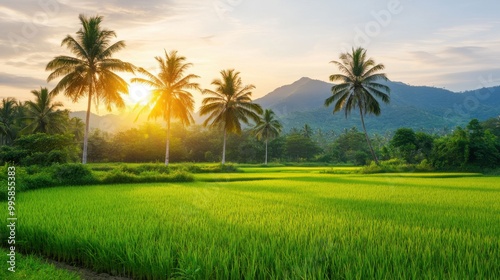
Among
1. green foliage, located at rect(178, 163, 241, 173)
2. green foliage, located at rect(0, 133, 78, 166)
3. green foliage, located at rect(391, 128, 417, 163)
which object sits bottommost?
green foliage, located at rect(178, 163, 241, 173)

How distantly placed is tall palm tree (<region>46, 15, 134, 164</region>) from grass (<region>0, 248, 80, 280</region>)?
19.9 metres

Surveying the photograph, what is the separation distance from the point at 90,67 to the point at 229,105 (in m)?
12.9

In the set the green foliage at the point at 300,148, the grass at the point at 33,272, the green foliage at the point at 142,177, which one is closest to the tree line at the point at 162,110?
the green foliage at the point at 142,177

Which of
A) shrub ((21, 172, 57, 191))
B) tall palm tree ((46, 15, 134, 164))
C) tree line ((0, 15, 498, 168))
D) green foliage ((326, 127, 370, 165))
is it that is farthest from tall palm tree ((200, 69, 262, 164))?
green foliage ((326, 127, 370, 165))

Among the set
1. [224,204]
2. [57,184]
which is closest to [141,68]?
[57,184]

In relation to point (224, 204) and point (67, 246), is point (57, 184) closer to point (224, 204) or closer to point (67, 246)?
point (224, 204)

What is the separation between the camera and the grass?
4.49 m

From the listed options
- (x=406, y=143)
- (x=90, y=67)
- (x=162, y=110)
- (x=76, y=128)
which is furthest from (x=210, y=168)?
(x=76, y=128)

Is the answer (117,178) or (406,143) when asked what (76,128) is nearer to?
(117,178)

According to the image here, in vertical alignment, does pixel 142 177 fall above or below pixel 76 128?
below

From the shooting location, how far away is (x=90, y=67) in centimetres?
2445

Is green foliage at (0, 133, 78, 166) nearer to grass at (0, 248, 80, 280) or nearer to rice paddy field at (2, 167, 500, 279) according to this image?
rice paddy field at (2, 167, 500, 279)

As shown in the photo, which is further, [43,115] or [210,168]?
[43,115]

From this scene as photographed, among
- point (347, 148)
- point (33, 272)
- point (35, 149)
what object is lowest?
point (33, 272)
